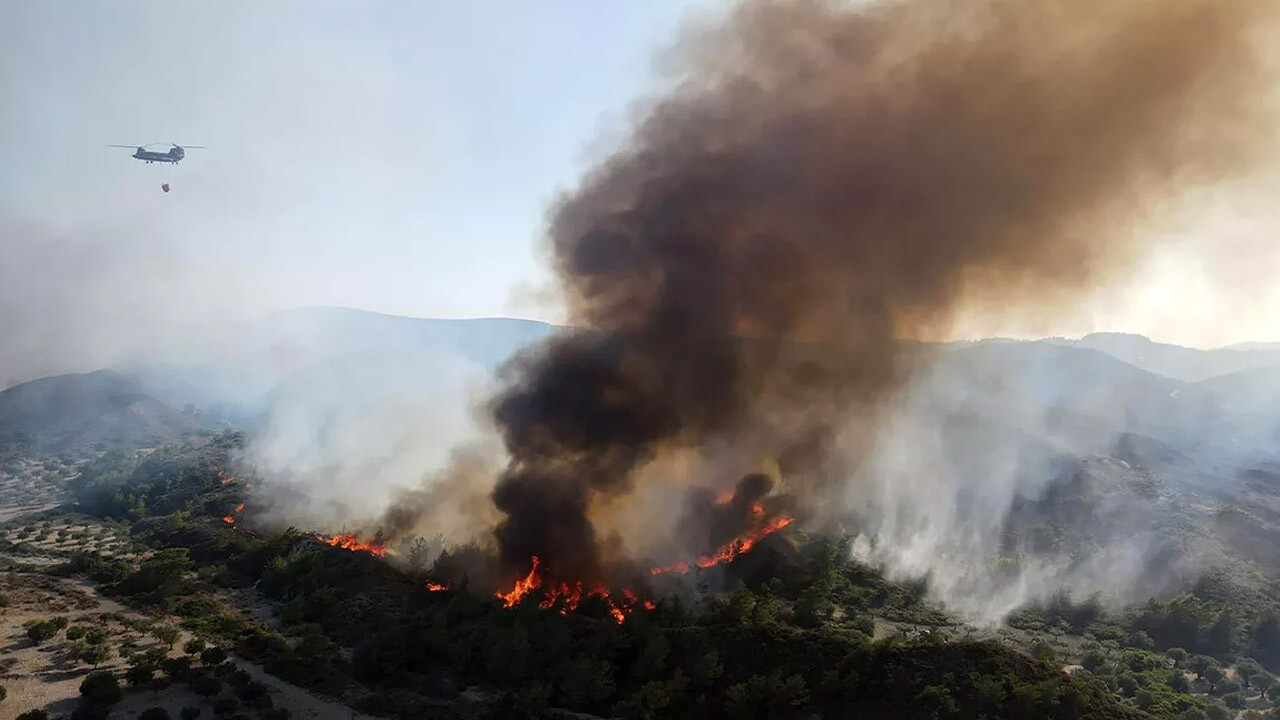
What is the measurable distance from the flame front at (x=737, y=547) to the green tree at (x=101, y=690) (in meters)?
28.8

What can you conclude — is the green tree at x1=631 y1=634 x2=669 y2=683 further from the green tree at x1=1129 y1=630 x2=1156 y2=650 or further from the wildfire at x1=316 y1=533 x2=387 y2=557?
the green tree at x1=1129 y1=630 x2=1156 y2=650

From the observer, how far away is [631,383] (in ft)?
151

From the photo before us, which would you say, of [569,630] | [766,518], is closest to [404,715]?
[569,630]

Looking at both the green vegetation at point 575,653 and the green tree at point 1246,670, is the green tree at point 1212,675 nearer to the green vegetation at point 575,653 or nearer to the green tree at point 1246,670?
the green tree at point 1246,670

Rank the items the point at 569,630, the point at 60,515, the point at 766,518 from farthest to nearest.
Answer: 1. the point at 60,515
2. the point at 766,518
3. the point at 569,630

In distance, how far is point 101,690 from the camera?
26.6 meters

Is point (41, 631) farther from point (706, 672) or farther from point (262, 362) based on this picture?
point (262, 362)

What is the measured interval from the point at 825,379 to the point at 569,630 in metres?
28.9

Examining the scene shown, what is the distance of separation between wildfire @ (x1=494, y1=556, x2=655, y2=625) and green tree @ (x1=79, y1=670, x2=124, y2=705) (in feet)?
55.6

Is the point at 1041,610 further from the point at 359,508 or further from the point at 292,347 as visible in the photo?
the point at 292,347

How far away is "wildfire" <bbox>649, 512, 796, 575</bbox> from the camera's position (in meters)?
47.7

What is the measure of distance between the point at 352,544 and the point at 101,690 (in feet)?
72.7

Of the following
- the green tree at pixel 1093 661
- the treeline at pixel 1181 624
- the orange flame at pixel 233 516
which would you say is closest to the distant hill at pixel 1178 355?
the treeline at pixel 1181 624

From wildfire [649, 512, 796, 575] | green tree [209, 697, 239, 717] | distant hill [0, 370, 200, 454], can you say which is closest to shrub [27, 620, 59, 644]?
green tree [209, 697, 239, 717]
